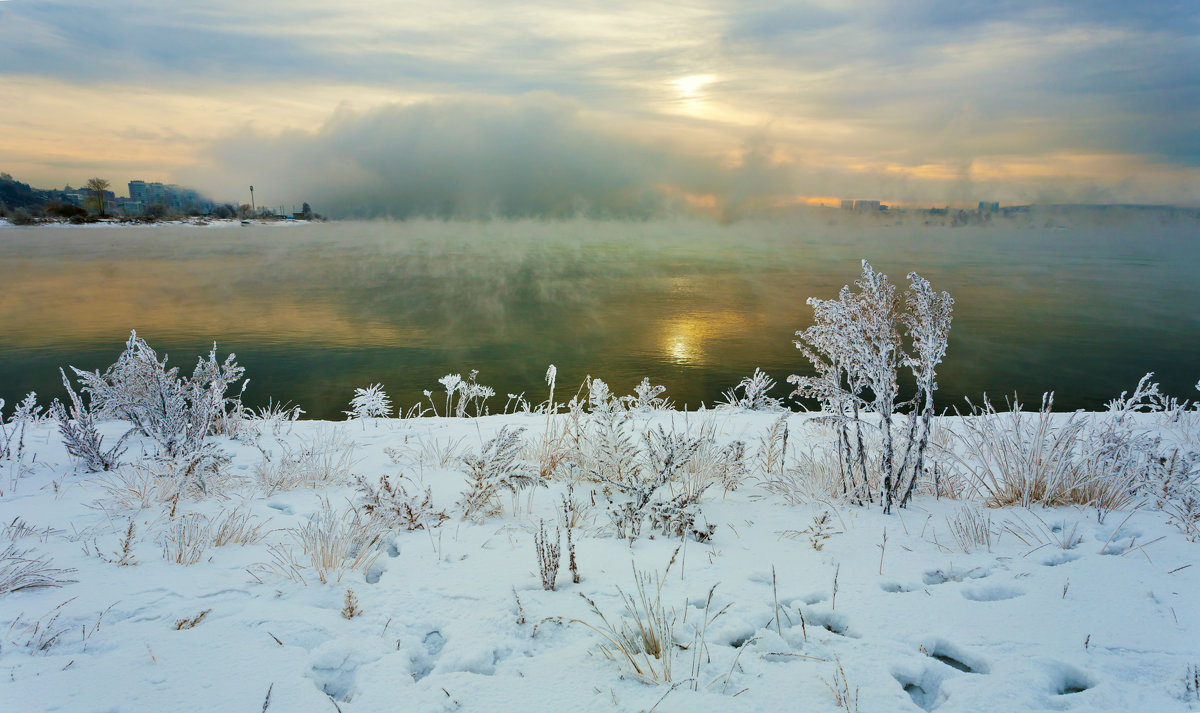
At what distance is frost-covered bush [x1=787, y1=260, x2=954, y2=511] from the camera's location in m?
4.15

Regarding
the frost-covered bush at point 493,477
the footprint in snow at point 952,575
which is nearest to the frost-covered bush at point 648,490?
the frost-covered bush at point 493,477

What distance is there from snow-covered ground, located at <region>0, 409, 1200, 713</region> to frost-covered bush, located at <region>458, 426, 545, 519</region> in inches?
5.4

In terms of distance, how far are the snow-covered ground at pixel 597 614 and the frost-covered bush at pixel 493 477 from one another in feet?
0.45

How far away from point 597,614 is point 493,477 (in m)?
1.76

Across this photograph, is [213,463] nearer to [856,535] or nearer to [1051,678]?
[856,535]

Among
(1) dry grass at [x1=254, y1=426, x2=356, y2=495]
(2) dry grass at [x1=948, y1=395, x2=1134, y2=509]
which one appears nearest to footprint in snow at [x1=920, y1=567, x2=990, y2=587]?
(2) dry grass at [x1=948, y1=395, x2=1134, y2=509]

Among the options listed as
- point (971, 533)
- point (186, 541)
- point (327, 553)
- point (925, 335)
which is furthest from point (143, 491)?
point (925, 335)

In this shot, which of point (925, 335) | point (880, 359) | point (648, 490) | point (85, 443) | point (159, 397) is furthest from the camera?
point (159, 397)

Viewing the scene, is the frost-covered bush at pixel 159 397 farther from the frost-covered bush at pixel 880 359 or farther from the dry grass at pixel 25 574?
the frost-covered bush at pixel 880 359

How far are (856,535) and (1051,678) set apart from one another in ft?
4.66

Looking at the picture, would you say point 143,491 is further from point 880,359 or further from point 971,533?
point 971,533

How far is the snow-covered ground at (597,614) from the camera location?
7.22ft

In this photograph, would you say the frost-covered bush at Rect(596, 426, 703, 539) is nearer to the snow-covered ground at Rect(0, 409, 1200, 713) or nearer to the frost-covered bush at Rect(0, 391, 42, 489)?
the snow-covered ground at Rect(0, 409, 1200, 713)

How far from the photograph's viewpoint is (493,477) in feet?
14.1
